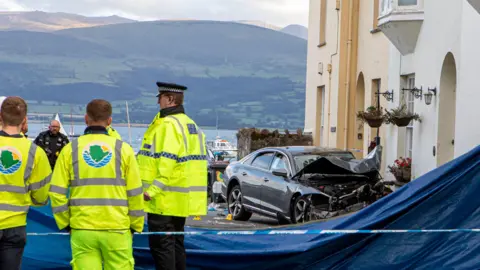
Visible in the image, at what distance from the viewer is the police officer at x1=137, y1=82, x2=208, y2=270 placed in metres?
8.16

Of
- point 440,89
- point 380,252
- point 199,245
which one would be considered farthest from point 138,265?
point 440,89

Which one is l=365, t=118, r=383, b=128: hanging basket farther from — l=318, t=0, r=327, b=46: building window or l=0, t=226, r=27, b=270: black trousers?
l=0, t=226, r=27, b=270: black trousers

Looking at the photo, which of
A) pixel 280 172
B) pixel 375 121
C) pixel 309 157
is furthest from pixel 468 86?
pixel 375 121

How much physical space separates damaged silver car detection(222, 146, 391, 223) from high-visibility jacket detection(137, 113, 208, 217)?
25.2ft

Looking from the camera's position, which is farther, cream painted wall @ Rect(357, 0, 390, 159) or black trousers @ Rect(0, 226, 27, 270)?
cream painted wall @ Rect(357, 0, 390, 159)

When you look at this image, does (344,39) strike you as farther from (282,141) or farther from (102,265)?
(102,265)

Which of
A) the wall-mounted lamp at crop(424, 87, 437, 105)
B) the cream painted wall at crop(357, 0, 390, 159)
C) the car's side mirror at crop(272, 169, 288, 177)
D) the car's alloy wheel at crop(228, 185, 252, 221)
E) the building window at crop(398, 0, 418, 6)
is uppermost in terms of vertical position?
the building window at crop(398, 0, 418, 6)

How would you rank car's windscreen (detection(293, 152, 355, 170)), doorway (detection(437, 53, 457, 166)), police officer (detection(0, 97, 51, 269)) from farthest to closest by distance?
doorway (detection(437, 53, 457, 166)) < car's windscreen (detection(293, 152, 355, 170)) < police officer (detection(0, 97, 51, 269))

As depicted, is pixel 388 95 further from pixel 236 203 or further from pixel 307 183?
pixel 307 183

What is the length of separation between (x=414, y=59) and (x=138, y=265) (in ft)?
38.5

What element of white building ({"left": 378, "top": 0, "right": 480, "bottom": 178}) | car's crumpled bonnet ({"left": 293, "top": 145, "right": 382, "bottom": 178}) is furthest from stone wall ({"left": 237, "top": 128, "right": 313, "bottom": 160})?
car's crumpled bonnet ({"left": 293, "top": 145, "right": 382, "bottom": 178})

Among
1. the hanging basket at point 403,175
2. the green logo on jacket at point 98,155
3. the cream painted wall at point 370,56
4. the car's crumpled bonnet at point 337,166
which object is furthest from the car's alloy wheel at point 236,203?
the green logo on jacket at point 98,155

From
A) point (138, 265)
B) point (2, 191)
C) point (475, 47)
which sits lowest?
point (138, 265)

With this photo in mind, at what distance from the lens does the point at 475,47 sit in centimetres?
1483
